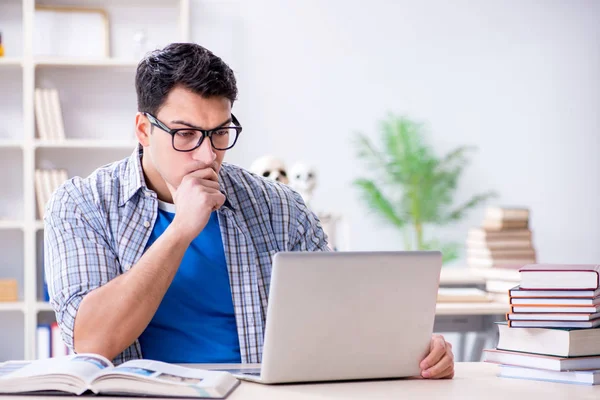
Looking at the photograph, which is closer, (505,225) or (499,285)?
(499,285)

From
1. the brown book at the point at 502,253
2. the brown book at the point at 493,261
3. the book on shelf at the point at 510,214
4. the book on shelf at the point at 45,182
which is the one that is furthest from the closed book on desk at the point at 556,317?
the book on shelf at the point at 45,182

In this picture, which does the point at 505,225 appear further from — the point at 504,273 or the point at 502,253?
the point at 504,273

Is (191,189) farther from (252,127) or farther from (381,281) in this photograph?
(252,127)

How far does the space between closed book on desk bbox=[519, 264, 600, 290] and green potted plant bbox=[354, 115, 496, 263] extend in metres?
3.35

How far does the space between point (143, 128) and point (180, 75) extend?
6.0 inches

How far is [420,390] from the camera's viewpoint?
130 centimetres

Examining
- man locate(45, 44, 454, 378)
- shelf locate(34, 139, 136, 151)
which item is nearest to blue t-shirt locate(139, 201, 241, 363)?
man locate(45, 44, 454, 378)

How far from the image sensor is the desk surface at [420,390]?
1.23 meters

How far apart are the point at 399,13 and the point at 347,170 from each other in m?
1.00

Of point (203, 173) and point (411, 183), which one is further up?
point (203, 173)

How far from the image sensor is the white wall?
4863 mm

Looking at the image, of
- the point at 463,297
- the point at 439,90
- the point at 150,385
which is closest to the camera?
the point at 150,385

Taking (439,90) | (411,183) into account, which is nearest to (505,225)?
(411,183)

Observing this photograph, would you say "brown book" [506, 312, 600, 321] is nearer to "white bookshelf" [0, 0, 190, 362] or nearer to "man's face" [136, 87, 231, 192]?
"man's face" [136, 87, 231, 192]
